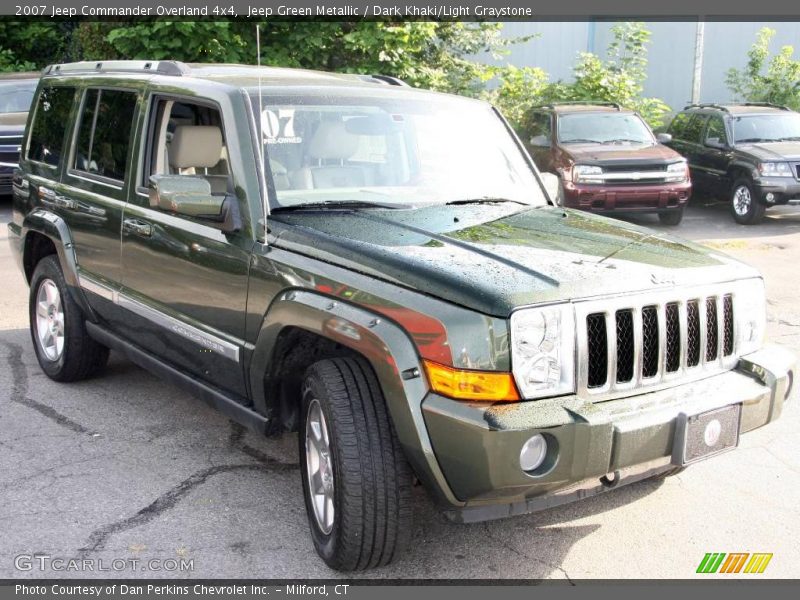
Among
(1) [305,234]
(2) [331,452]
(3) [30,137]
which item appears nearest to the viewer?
(2) [331,452]

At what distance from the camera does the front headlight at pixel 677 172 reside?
41.6 ft

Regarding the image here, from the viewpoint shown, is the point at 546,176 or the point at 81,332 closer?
the point at 546,176

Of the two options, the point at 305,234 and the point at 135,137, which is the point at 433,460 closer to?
the point at 305,234

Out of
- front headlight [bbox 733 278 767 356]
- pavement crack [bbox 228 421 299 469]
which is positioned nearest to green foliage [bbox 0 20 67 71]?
pavement crack [bbox 228 421 299 469]

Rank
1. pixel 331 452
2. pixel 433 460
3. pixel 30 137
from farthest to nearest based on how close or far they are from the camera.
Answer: pixel 30 137, pixel 331 452, pixel 433 460

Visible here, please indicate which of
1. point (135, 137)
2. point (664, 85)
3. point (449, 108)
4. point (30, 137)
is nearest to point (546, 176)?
point (449, 108)

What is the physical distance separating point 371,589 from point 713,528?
5.00ft

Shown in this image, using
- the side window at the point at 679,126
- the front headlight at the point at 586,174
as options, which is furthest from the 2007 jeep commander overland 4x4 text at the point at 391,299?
the side window at the point at 679,126

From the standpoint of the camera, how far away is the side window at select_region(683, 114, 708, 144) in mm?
14711

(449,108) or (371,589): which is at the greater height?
(449,108)

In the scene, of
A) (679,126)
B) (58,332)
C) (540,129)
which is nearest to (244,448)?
(58,332)

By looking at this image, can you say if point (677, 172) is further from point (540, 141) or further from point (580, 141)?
point (540, 141)

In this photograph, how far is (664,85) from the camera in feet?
73.4

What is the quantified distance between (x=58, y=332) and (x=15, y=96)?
33.6 feet
